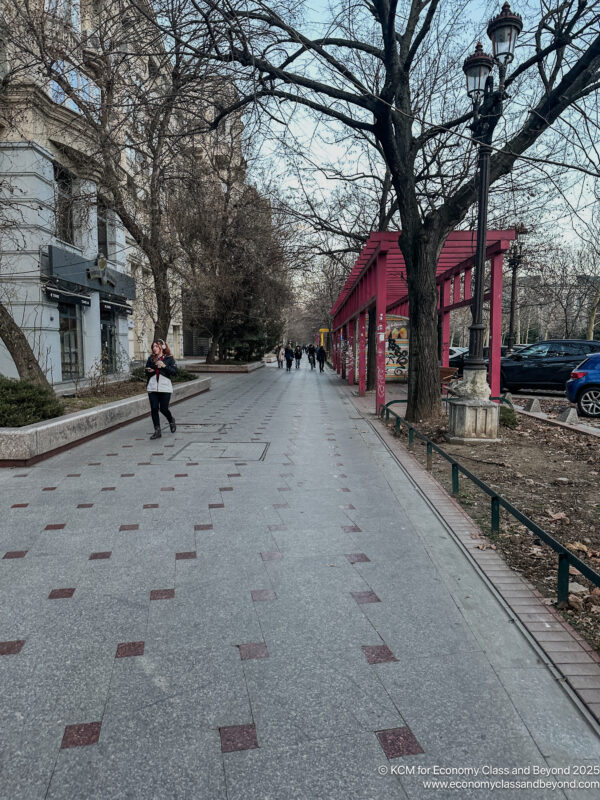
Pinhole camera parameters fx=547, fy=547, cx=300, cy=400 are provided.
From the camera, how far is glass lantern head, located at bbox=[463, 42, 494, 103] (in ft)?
27.8

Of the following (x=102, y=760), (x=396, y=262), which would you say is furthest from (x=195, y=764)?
(x=396, y=262)

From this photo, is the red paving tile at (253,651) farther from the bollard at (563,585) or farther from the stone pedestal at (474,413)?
the stone pedestal at (474,413)

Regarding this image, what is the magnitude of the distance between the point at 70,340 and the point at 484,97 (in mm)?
17720

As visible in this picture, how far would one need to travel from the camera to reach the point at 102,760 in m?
2.25

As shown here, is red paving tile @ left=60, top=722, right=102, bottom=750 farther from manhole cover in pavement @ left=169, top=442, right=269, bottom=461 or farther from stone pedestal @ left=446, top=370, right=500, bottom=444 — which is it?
stone pedestal @ left=446, top=370, right=500, bottom=444

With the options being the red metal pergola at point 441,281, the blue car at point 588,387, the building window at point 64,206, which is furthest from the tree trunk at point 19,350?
the blue car at point 588,387

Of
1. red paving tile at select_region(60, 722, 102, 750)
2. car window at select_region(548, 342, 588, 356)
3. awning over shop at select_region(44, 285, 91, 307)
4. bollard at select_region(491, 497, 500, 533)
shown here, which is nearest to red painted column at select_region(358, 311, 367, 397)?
car window at select_region(548, 342, 588, 356)

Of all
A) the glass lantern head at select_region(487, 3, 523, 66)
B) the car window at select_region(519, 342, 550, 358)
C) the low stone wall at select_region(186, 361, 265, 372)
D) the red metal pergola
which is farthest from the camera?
the low stone wall at select_region(186, 361, 265, 372)

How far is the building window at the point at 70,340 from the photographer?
20.6 meters

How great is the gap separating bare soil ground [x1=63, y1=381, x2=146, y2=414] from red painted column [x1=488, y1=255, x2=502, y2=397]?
8.43 m

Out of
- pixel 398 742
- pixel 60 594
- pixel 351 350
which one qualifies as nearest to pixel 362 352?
pixel 351 350

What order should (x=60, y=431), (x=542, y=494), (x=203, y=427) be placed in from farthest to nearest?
(x=203, y=427) → (x=60, y=431) → (x=542, y=494)

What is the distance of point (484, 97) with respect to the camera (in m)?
8.66

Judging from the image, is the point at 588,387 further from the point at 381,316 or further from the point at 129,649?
the point at 129,649
